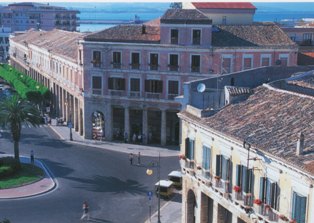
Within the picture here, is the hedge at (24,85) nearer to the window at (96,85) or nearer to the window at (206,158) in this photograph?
the window at (96,85)

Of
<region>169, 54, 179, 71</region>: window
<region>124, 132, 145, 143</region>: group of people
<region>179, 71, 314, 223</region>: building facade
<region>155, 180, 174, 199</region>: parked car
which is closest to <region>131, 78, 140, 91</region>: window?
<region>169, 54, 179, 71</region>: window

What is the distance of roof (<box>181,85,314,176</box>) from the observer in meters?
31.2

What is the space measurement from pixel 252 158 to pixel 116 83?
45.6 m

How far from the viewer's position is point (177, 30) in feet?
240

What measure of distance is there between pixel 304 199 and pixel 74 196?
30853 millimetres

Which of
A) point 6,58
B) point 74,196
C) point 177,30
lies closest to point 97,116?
point 177,30

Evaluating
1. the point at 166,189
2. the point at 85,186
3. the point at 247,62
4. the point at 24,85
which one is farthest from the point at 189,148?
the point at 24,85

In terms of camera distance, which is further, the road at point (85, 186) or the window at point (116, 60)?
the window at point (116, 60)

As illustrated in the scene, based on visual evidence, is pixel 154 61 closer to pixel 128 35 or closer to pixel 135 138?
pixel 128 35

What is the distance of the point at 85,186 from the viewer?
58906 mm

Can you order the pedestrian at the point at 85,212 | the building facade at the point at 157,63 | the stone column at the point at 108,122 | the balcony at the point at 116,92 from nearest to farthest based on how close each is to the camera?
1. the pedestrian at the point at 85,212
2. the building facade at the point at 157,63
3. the balcony at the point at 116,92
4. the stone column at the point at 108,122

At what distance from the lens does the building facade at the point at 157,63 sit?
73.2 m

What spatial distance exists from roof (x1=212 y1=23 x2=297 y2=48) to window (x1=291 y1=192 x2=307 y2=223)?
1770 inches

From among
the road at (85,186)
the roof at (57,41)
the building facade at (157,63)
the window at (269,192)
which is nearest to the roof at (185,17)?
the building facade at (157,63)
